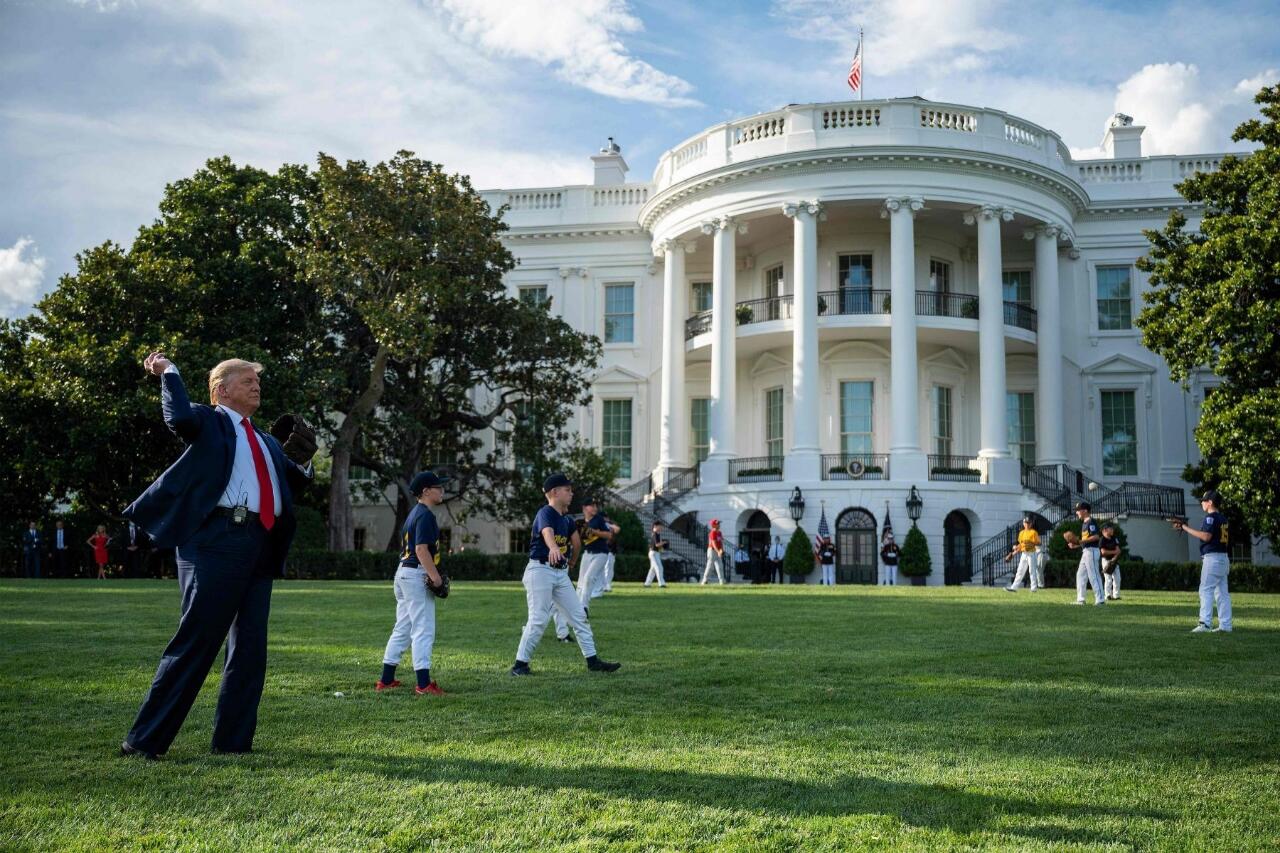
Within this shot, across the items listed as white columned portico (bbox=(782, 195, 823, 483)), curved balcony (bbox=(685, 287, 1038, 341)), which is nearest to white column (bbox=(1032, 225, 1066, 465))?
curved balcony (bbox=(685, 287, 1038, 341))

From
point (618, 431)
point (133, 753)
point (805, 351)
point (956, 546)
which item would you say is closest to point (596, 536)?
point (133, 753)

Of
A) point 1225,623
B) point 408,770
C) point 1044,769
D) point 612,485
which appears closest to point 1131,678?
point 1044,769

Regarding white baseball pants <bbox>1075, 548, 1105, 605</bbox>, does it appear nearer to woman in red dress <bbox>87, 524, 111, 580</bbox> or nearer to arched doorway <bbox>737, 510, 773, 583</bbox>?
arched doorway <bbox>737, 510, 773, 583</bbox>

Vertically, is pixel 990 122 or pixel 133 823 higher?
pixel 990 122

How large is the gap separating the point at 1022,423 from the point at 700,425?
1098 cm

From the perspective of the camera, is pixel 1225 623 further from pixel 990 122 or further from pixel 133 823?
pixel 990 122

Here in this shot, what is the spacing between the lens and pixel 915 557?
2978 centimetres

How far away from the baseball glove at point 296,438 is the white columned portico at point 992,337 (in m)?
28.8

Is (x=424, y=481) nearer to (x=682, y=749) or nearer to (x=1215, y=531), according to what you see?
(x=682, y=749)

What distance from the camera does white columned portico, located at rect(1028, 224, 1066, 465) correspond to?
3475 cm

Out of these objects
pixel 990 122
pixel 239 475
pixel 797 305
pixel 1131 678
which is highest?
pixel 990 122

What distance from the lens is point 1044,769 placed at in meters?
5.41

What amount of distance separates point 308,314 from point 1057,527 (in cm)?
2117

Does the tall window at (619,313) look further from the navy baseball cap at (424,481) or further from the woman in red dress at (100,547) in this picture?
the navy baseball cap at (424,481)
